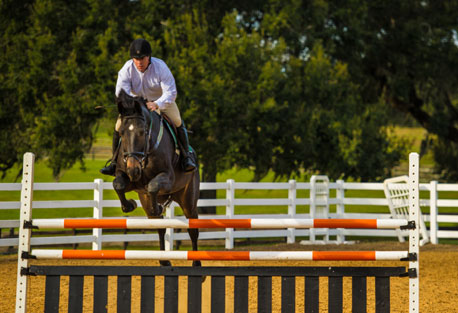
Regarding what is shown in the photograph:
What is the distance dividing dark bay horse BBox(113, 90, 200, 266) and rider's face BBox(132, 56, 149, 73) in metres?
0.51

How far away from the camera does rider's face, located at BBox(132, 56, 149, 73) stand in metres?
6.42

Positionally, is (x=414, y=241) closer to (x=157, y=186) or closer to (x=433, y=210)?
(x=157, y=186)

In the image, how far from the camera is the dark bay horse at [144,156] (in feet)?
19.0

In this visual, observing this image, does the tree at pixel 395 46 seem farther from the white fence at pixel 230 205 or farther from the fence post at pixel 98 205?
the fence post at pixel 98 205

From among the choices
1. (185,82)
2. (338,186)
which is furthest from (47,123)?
(338,186)

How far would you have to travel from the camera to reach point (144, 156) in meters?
5.84

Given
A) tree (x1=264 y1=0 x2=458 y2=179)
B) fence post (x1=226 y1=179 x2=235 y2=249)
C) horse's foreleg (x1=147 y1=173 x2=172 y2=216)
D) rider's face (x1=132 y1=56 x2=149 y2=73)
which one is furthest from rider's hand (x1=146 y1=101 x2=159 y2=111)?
tree (x1=264 y1=0 x2=458 y2=179)

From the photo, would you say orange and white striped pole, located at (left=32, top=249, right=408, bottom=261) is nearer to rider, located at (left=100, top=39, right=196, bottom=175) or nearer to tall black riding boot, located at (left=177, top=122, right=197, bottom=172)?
rider, located at (left=100, top=39, right=196, bottom=175)

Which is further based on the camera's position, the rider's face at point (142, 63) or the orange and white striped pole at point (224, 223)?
the rider's face at point (142, 63)

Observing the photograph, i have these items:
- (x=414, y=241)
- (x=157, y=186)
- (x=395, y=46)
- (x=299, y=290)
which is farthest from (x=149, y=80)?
(x=395, y=46)

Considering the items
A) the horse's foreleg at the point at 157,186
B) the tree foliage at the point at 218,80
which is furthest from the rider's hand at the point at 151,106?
the tree foliage at the point at 218,80

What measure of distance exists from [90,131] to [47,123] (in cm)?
190

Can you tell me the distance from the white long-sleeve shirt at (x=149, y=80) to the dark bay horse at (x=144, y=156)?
0.28m

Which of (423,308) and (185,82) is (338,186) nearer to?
(185,82)
